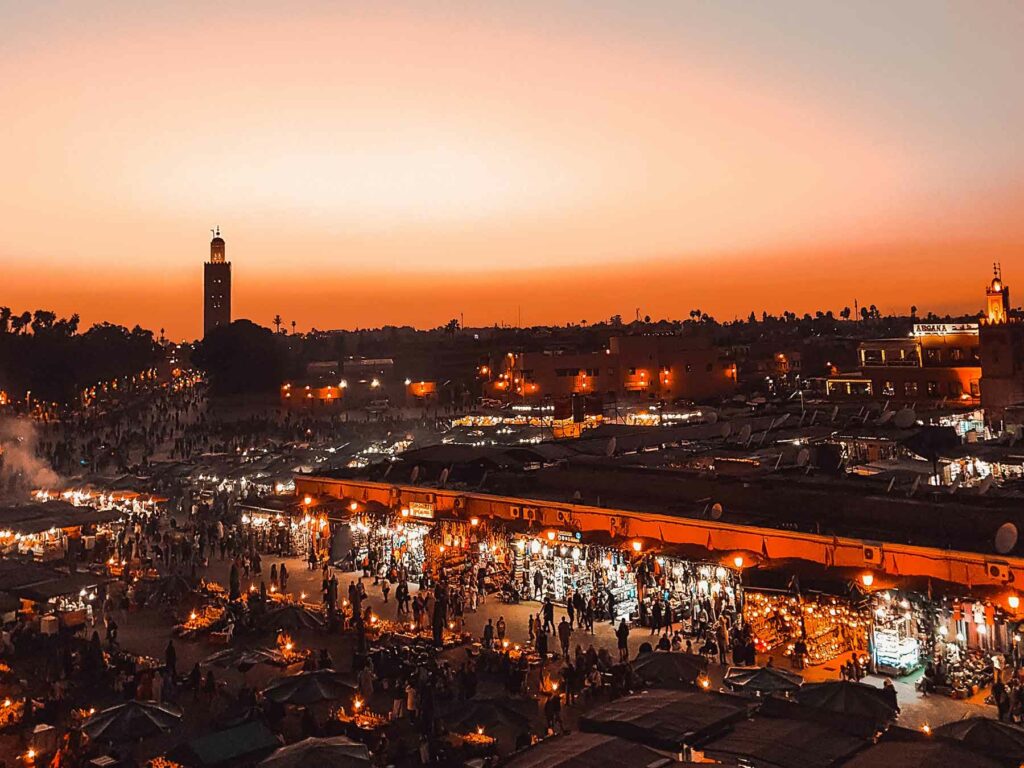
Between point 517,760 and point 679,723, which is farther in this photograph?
point 679,723

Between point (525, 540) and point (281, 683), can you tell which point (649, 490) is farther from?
point (281, 683)

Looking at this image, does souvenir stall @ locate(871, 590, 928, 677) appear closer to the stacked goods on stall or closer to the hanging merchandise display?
the stacked goods on stall

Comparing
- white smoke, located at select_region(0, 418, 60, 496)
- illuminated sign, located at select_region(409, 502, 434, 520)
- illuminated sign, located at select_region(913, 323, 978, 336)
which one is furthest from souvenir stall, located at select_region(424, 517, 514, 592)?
illuminated sign, located at select_region(913, 323, 978, 336)

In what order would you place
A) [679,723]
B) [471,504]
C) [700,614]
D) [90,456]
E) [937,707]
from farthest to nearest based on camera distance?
[90,456], [471,504], [700,614], [937,707], [679,723]

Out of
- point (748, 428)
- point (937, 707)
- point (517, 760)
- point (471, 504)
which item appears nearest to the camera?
point (517, 760)

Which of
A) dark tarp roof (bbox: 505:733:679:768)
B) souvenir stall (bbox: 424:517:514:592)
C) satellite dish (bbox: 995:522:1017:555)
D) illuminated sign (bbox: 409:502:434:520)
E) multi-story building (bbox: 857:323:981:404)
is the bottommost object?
souvenir stall (bbox: 424:517:514:592)

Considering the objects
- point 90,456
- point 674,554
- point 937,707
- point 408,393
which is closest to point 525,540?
point 674,554

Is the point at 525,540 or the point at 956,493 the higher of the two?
the point at 956,493
